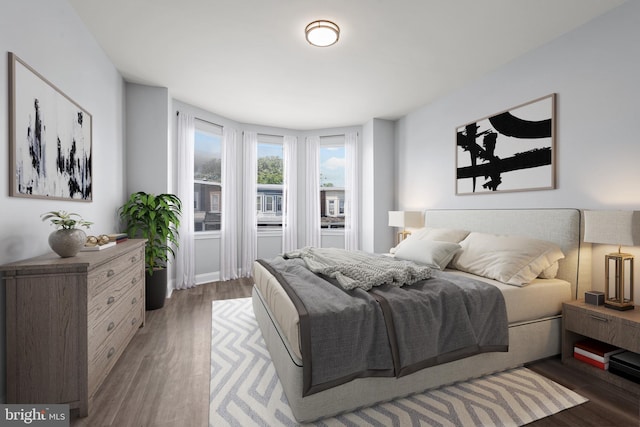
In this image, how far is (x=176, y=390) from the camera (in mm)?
1908

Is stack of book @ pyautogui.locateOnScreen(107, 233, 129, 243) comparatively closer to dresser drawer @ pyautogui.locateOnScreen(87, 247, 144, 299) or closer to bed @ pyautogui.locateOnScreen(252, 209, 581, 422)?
dresser drawer @ pyautogui.locateOnScreen(87, 247, 144, 299)

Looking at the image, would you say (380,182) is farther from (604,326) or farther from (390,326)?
(390,326)

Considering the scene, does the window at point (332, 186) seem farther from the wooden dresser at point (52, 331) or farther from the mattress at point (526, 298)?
the wooden dresser at point (52, 331)

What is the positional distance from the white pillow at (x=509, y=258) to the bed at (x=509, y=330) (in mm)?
89

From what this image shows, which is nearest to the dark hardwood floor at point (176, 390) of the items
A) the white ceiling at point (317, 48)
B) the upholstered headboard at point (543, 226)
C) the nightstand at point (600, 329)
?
the nightstand at point (600, 329)

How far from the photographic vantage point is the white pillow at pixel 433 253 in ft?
9.25

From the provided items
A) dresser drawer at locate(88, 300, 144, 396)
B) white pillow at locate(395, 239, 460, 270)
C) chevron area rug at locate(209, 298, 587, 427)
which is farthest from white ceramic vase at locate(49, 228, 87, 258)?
white pillow at locate(395, 239, 460, 270)

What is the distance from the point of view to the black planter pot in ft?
11.3

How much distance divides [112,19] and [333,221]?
4.20 metres

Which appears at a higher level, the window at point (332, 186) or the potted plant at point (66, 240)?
the window at point (332, 186)

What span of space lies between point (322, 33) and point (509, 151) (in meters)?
2.23

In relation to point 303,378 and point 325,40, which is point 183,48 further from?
point 303,378

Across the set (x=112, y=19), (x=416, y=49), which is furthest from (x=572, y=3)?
(x=112, y=19)

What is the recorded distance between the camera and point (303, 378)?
151 centimetres
